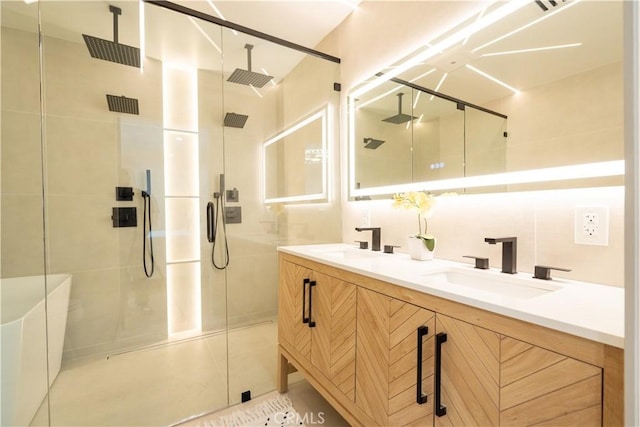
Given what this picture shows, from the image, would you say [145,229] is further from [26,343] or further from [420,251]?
[420,251]

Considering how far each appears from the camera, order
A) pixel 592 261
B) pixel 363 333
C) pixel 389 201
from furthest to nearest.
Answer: pixel 389 201 → pixel 363 333 → pixel 592 261

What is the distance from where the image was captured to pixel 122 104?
199 cm

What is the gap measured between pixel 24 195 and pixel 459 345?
2.41 meters

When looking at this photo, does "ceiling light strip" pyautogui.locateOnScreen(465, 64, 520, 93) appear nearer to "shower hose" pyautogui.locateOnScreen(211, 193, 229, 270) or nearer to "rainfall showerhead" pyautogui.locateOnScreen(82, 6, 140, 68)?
"shower hose" pyautogui.locateOnScreen(211, 193, 229, 270)

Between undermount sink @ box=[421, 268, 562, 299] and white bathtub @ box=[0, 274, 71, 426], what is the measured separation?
6.61 ft

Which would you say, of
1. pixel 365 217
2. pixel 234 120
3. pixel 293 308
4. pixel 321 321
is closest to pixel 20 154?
pixel 234 120

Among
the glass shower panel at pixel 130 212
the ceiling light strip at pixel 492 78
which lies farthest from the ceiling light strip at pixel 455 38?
the glass shower panel at pixel 130 212

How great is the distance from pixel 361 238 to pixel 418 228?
0.58 metres

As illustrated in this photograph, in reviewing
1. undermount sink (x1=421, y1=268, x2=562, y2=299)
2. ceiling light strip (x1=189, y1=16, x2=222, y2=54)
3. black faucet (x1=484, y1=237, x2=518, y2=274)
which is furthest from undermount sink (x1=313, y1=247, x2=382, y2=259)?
ceiling light strip (x1=189, y1=16, x2=222, y2=54)

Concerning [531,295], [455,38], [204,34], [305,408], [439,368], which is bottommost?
[305,408]

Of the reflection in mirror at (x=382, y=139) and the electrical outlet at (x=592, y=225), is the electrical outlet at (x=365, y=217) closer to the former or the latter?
the reflection in mirror at (x=382, y=139)

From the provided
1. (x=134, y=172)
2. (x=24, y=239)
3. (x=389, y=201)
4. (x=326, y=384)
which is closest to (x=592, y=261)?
(x=389, y=201)

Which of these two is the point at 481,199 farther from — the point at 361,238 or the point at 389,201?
the point at 361,238

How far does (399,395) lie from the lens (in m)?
1.00
